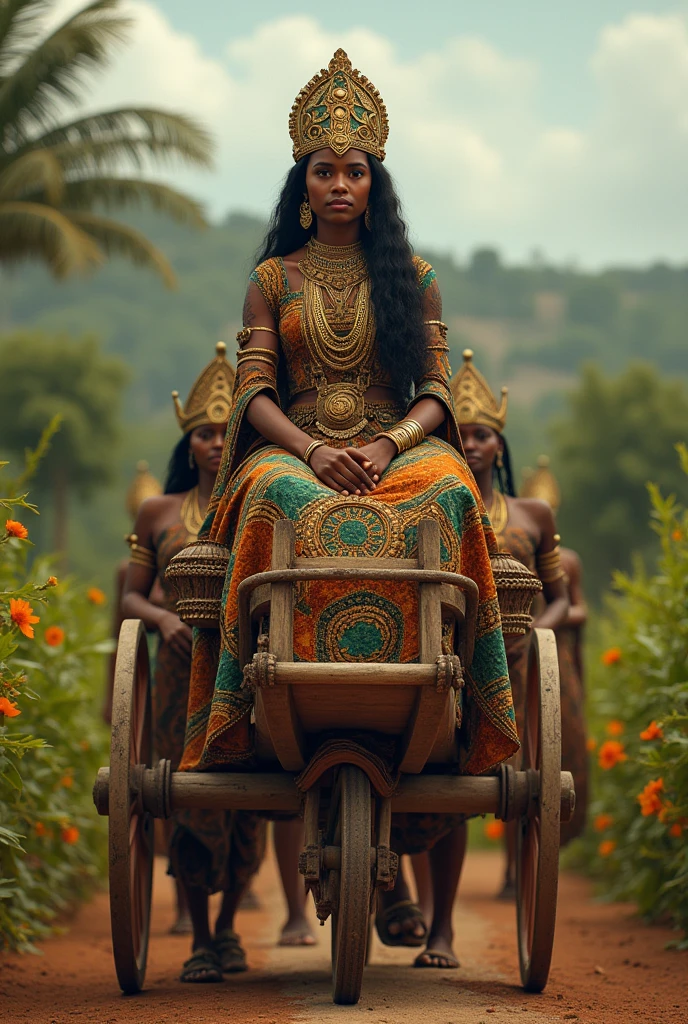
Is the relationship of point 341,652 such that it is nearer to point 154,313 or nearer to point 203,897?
point 203,897

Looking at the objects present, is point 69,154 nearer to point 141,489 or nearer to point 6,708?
point 141,489

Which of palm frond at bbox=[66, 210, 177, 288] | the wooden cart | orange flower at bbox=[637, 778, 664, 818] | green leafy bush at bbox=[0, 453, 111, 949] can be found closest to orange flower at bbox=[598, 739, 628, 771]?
orange flower at bbox=[637, 778, 664, 818]

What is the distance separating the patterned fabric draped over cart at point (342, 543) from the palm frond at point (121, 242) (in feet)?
49.0

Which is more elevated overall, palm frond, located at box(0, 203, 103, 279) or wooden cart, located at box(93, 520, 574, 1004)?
palm frond, located at box(0, 203, 103, 279)

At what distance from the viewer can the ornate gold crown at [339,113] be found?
5.34m

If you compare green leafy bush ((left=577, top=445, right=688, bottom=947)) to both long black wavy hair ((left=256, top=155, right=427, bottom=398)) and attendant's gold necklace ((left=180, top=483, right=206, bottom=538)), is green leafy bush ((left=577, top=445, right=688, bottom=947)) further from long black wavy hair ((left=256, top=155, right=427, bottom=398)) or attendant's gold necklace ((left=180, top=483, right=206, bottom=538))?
attendant's gold necklace ((left=180, top=483, right=206, bottom=538))

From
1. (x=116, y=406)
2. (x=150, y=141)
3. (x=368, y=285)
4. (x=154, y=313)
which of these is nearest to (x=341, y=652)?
(x=368, y=285)

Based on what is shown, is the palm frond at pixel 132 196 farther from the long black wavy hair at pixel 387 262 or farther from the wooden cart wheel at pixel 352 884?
the wooden cart wheel at pixel 352 884

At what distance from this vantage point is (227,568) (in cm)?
490

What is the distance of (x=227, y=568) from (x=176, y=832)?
140 centimetres

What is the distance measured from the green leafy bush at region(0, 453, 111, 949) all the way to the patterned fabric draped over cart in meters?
0.65

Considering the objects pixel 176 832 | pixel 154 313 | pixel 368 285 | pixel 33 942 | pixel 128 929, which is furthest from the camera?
pixel 154 313

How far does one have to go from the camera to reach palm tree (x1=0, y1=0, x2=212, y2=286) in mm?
17609

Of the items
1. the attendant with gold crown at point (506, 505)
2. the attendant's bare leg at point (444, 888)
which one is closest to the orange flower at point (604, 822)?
the attendant with gold crown at point (506, 505)
